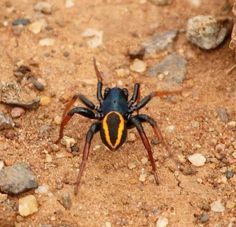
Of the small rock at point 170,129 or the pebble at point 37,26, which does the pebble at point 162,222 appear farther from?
the pebble at point 37,26

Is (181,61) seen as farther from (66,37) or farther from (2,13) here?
(2,13)

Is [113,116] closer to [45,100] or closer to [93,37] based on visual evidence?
[45,100]

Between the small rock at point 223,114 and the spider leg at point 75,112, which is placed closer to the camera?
the spider leg at point 75,112

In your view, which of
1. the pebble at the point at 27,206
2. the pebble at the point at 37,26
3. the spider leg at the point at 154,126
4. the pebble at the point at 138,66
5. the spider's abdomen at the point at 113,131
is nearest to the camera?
the pebble at the point at 27,206

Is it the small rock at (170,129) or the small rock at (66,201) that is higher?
the small rock at (170,129)

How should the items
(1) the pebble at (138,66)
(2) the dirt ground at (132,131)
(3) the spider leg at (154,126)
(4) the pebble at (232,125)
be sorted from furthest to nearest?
(1) the pebble at (138,66), (4) the pebble at (232,125), (3) the spider leg at (154,126), (2) the dirt ground at (132,131)

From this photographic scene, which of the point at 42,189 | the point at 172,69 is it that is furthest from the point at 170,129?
the point at 42,189

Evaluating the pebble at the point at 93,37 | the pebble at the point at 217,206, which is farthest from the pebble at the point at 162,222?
the pebble at the point at 93,37

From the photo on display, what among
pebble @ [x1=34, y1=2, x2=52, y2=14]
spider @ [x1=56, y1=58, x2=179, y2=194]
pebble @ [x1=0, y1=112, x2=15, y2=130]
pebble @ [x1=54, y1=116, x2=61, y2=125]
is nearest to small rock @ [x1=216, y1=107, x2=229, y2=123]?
spider @ [x1=56, y1=58, x2=179, y2=194]
